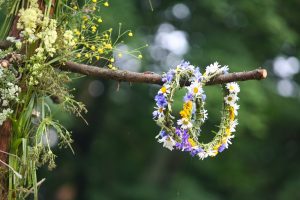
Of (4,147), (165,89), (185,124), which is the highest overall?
(165,89)

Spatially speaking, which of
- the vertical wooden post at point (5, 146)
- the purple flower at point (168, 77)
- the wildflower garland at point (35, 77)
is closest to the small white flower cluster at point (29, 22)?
the wildflower garland at point (35, 77)

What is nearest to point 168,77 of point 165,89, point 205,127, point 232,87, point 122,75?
point 165,89

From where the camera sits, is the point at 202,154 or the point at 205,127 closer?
the point at 202,154

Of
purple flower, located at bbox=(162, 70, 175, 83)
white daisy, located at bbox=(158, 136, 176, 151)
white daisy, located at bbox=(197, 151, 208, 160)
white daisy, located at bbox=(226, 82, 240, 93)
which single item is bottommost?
white daisy, located at bbox=(197, 151, 208, 160)

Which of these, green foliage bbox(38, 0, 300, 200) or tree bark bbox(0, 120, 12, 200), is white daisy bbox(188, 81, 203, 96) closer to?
tree bark bbox(0, 120, 12, 200)

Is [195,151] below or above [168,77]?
below

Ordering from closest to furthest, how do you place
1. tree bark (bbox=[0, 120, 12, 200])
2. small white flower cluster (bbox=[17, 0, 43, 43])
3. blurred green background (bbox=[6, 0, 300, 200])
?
1. small white flower cluster (bbox=[17, 0, 43, 43])
2. tree bark (bbox=[0, 120, 12, 200])
3. blurred green background (bbox=[6, 0, 300, 200])

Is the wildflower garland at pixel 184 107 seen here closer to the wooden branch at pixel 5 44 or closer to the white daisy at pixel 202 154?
the white daisy at pixel 202 154

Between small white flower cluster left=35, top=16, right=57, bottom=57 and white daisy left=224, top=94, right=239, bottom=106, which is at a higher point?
small white flower cluster left=35, top=16, right=57, bottom=57

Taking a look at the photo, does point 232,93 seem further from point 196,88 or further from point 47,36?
point 47,36

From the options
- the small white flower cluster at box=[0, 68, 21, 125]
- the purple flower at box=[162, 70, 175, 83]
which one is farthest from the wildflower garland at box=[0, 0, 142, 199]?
the purple flower at box=[162, 70, 175, 83]
